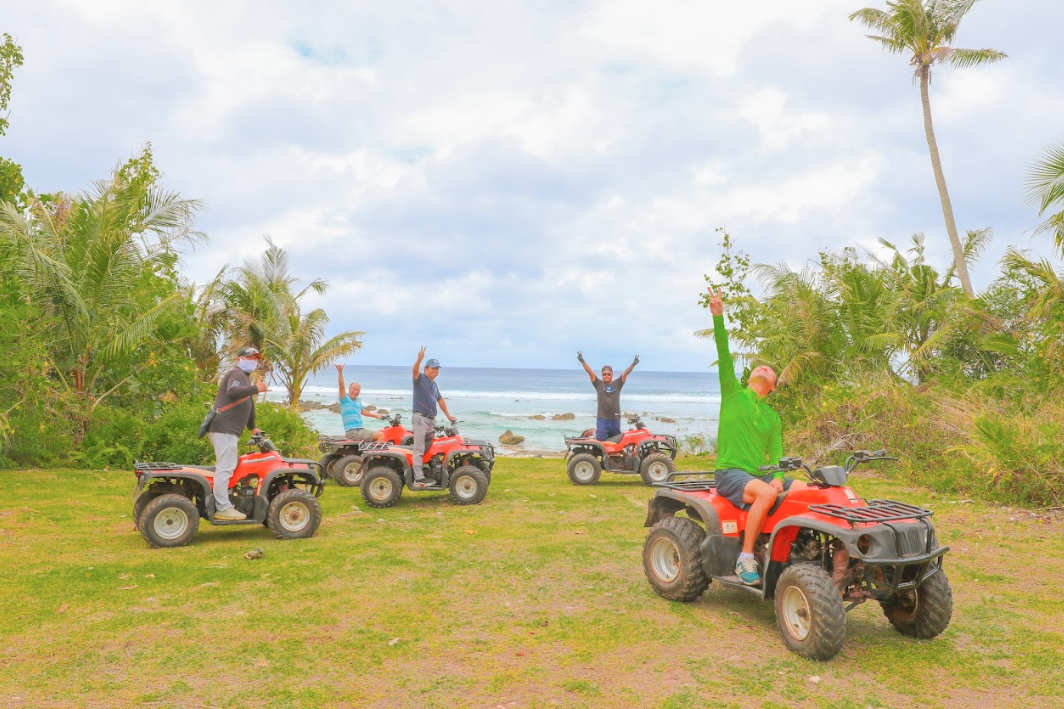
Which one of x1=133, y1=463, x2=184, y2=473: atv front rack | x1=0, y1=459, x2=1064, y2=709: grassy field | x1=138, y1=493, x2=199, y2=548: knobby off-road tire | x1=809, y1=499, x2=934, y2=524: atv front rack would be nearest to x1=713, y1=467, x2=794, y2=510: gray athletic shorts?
x1=809, y1=499, x2=934, y2=524: atv front rack

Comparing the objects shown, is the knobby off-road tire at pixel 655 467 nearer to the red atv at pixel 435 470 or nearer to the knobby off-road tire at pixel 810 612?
the red atv at pixel 435 470

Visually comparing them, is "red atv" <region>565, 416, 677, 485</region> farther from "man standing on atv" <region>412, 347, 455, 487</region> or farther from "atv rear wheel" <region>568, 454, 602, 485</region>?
"man standing on atv" <region>412, 347, 455, 487</region>

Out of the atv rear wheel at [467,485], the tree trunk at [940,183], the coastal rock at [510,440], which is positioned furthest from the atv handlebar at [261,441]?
the coastal rock at [510,440]

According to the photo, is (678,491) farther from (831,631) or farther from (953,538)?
(953,538)

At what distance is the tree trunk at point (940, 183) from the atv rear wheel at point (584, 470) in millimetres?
12703

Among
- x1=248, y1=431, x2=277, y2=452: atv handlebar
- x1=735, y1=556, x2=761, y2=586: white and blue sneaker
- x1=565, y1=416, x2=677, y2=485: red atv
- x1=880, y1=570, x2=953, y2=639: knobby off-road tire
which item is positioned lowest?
x1=880, y1=570, x2=953, y2=639: knobby off-road tire

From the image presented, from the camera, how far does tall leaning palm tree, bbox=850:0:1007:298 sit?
71.7 ft

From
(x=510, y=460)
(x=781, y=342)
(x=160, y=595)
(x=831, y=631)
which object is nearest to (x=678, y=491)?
(x=831, y=631)

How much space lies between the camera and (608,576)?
6969 millimetres

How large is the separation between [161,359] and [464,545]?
1065cm

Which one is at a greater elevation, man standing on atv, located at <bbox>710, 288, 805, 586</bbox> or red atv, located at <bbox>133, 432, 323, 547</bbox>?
man standing on atv, located at <bbox>710, 288, 805, 586</bbox>

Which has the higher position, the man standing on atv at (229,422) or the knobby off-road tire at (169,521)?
the man standing on atv at (229,422)

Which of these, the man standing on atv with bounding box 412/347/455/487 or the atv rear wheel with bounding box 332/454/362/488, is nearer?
the man standing on atv with bounding box 412/347/455/487

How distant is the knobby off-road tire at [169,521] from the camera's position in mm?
7922
